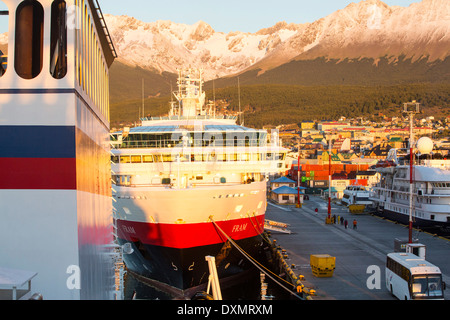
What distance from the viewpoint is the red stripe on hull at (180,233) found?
1833cm

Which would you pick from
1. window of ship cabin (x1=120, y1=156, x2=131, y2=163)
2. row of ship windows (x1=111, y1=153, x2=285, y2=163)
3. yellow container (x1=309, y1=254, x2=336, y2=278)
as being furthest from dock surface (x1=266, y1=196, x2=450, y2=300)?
window of ship cabin (x1=120, y1=156, x2=131, y2=163)

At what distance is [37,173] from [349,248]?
75.3 ft

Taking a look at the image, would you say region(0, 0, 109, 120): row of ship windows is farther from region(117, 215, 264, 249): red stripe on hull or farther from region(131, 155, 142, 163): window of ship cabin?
region(131, 155, 142, 163): window of ship cabin

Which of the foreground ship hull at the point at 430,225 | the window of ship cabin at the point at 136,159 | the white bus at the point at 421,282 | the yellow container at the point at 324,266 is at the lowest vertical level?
the foreground ship hull at the point at 430,225

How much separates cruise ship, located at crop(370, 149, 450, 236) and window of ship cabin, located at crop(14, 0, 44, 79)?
99.8 ft

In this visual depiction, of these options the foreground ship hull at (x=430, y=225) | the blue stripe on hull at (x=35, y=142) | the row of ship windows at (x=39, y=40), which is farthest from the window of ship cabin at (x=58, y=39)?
the foreground ship hull at (x=430, y=225)

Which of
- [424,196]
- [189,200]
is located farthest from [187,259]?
[424,196]

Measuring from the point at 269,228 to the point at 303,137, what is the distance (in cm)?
11486

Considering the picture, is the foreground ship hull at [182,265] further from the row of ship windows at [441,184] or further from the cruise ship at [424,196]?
the row of ship windows at [441,184]

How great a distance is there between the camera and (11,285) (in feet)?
13.6

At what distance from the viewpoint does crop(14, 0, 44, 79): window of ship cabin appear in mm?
4984

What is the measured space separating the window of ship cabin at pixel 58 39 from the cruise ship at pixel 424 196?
99.2ft
